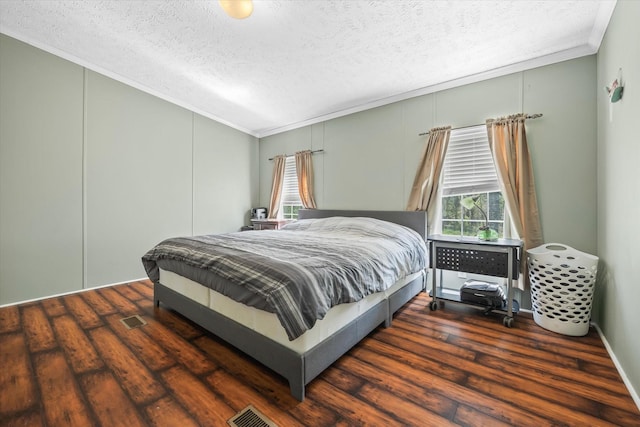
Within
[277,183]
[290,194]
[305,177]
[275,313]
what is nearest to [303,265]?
[275,313]

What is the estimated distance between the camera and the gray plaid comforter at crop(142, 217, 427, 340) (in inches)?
54.2

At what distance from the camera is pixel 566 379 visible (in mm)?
1543

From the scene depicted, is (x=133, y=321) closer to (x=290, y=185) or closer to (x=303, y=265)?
(x=303, y=265)

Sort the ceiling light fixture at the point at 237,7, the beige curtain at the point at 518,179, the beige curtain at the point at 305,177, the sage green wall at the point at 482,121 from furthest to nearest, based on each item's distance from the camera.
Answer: the beige curtain at the point at 305,177, the beige curtain at the point at 518,179, the sage green wall at the point at 482,121, the ceiling light fixture at the point at 237,7

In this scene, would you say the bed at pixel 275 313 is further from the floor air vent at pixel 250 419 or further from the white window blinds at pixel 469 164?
the white window blinds at pixel 469 164

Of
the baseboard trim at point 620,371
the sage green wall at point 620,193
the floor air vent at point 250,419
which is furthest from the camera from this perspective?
the sage green wall at point 620,193

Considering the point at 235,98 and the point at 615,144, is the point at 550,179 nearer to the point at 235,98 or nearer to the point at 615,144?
the point at 615,144

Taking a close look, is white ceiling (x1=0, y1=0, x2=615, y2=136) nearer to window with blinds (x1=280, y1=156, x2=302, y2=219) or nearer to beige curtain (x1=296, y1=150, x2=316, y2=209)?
beige curtain (x1=296, y1=150, x2=316, y2=209)

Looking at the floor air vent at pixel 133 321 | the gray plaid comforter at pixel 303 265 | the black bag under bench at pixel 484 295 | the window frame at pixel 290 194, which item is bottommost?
the floor air vent at pixel 133 321

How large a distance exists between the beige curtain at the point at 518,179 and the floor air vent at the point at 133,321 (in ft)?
12.0

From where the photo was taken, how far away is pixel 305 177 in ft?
14.5

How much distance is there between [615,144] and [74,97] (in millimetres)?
5278

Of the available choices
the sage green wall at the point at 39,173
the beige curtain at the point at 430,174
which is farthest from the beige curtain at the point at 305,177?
the sage green wall at the point at 39,173

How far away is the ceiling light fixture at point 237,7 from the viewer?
1828mm
